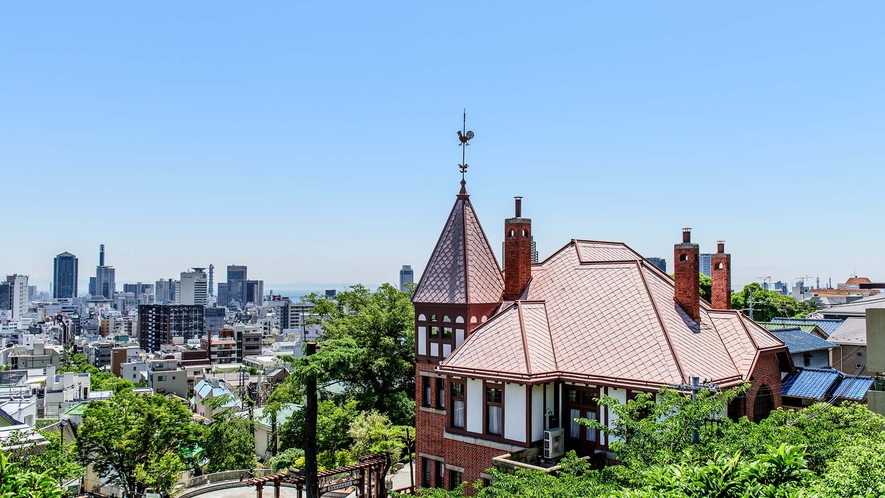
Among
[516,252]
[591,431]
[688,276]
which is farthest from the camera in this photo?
[516,252]

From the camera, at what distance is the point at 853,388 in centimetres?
2553

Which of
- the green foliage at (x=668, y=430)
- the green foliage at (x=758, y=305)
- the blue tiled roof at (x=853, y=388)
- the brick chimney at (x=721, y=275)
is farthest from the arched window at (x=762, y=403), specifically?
the green foliage at (x=758, y=305)

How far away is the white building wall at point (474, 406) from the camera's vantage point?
965 inches

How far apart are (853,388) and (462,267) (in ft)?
52.5

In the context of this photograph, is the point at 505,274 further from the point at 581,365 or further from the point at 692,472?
the point at 692,472

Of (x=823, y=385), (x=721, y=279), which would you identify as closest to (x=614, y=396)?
(x=823, y=385)

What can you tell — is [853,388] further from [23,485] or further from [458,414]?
[23,485]

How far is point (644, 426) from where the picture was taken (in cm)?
1739

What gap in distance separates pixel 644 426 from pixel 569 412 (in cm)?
672

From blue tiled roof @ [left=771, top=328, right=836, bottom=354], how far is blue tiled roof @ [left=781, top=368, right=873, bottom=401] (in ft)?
17.3

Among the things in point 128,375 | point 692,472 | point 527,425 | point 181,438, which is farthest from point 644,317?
point 128,375

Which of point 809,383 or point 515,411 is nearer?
point 515,411

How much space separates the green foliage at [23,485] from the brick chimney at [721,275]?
25940 mm

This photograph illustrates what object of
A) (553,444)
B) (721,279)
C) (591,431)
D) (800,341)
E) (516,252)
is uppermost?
(516,252)
